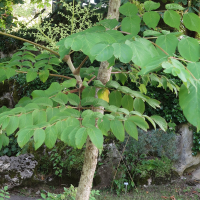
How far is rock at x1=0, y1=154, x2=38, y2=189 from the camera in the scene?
4.57m

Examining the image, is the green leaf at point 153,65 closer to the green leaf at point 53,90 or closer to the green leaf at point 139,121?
the green leaf at point 139,121

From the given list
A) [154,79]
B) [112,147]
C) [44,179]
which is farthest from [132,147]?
[154,79]

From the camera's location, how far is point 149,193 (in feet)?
15.1

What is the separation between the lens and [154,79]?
5.74 ft

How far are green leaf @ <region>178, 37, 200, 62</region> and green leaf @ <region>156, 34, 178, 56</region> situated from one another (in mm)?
51

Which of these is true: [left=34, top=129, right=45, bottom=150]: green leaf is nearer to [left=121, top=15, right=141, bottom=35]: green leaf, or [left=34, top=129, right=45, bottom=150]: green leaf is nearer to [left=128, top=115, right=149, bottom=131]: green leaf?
[left=128, top=115, right=149, bottom=131]: green leaf

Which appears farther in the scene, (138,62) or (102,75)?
(102,75)

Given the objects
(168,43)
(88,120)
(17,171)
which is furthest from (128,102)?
(17,171)

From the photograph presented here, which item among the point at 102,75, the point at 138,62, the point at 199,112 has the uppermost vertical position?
the point at 138,62

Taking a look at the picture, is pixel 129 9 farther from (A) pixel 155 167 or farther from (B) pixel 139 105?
(A) pixel 155 167

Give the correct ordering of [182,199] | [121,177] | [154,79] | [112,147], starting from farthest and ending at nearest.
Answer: [112,147], [121,177], [182,199], [154,79]

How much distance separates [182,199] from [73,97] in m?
4.20

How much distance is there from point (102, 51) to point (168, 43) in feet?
1.30

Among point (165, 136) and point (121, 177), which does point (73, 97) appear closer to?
point (121, 177)
